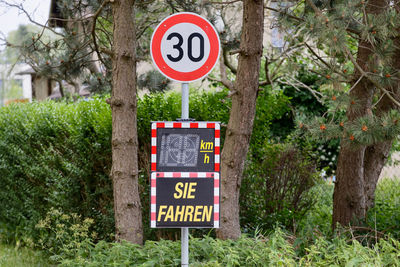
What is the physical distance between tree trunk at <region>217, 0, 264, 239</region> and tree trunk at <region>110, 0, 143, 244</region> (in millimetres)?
1028

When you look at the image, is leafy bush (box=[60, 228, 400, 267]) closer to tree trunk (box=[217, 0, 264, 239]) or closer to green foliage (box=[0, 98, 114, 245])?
tree trunk (box=[217, 0, 264, 239])

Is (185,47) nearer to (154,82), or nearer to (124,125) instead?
(124,125)

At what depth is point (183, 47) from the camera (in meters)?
4.35

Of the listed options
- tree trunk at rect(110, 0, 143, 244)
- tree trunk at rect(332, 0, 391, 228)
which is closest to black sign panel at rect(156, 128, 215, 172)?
tree trunk at rect(110, 0, 143, 244)

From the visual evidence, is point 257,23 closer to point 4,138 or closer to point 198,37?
point 198,37

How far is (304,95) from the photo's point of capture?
12.1m

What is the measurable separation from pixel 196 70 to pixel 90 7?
353 centimetres

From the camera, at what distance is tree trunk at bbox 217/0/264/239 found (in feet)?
18.3

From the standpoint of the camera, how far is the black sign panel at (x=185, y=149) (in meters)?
4.34

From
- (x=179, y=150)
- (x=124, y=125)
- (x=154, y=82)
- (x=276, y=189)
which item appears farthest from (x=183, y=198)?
(x=154, y=82)

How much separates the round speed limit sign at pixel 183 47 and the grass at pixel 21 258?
12.3 ft

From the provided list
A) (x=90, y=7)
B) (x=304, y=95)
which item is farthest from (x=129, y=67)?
(x=304, y=95)

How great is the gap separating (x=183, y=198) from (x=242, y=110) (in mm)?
1626

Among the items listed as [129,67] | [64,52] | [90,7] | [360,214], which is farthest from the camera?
[64,52]
